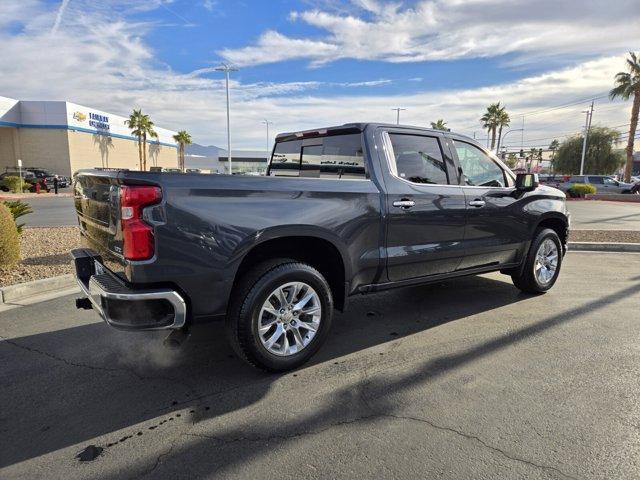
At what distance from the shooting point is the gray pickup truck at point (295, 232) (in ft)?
9.83

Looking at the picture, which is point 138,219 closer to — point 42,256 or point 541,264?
point 541,264

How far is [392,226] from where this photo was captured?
407 centimetres

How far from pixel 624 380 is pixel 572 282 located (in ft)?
10.8

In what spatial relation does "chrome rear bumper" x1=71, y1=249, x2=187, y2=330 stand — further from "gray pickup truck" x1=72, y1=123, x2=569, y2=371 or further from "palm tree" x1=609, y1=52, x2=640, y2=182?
"palm tree" x1=609, y1=52, x2=640, y2=182

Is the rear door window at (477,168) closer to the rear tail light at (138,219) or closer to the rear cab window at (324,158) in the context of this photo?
the rear cab window at (324,158)

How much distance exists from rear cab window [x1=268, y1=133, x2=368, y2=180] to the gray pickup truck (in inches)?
0.6

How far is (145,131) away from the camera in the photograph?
54906 mm

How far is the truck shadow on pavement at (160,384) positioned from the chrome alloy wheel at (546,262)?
0.74 m

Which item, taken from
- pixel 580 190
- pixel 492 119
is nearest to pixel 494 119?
pixel 492 119

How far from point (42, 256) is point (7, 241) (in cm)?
134

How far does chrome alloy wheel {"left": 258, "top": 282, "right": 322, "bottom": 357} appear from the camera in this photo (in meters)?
3.47

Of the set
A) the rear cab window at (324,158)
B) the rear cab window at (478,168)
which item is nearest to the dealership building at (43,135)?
the rear cab window at (324,158)

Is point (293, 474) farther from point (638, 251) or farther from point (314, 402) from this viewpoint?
point (638, 251)

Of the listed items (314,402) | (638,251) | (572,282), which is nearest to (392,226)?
(314,402)
